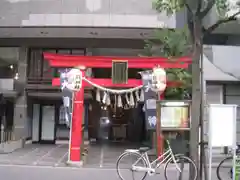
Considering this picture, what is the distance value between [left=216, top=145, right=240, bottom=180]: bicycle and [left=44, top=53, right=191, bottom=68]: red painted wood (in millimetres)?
4430

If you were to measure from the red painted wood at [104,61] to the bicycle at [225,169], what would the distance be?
4430 mm

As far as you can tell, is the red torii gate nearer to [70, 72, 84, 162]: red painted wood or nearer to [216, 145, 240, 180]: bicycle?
[70, 72, 84, 162]: red painted wood

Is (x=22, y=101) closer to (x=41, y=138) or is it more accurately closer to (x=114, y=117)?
(x=41, y=138)

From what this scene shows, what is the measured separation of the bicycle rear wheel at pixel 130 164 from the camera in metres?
9.95

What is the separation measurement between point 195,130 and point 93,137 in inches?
629

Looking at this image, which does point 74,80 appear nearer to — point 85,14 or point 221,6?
point 85,14

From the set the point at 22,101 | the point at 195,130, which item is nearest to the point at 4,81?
the point at 22,101

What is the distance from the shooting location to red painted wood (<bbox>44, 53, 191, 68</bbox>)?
44.8 feet

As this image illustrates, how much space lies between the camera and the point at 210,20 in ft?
53.6

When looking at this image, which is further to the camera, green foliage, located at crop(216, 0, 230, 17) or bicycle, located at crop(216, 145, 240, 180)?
bicycle, located at crop(216, 145, 240, 180)

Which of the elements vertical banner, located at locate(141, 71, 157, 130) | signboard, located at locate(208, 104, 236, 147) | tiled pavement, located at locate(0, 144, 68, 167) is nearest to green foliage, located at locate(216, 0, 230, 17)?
signboard, located at locate(208, 104, 236, 147)

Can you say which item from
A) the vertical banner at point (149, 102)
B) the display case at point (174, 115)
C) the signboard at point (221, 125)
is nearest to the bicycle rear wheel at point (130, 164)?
the display case at point (174, 115)

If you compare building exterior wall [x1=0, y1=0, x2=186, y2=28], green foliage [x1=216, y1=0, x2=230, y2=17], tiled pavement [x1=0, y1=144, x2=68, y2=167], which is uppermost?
building exterior wall [x1=0, y1=0, x2=186, y2=28]

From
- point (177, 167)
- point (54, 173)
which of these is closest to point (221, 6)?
point (177, 167)
